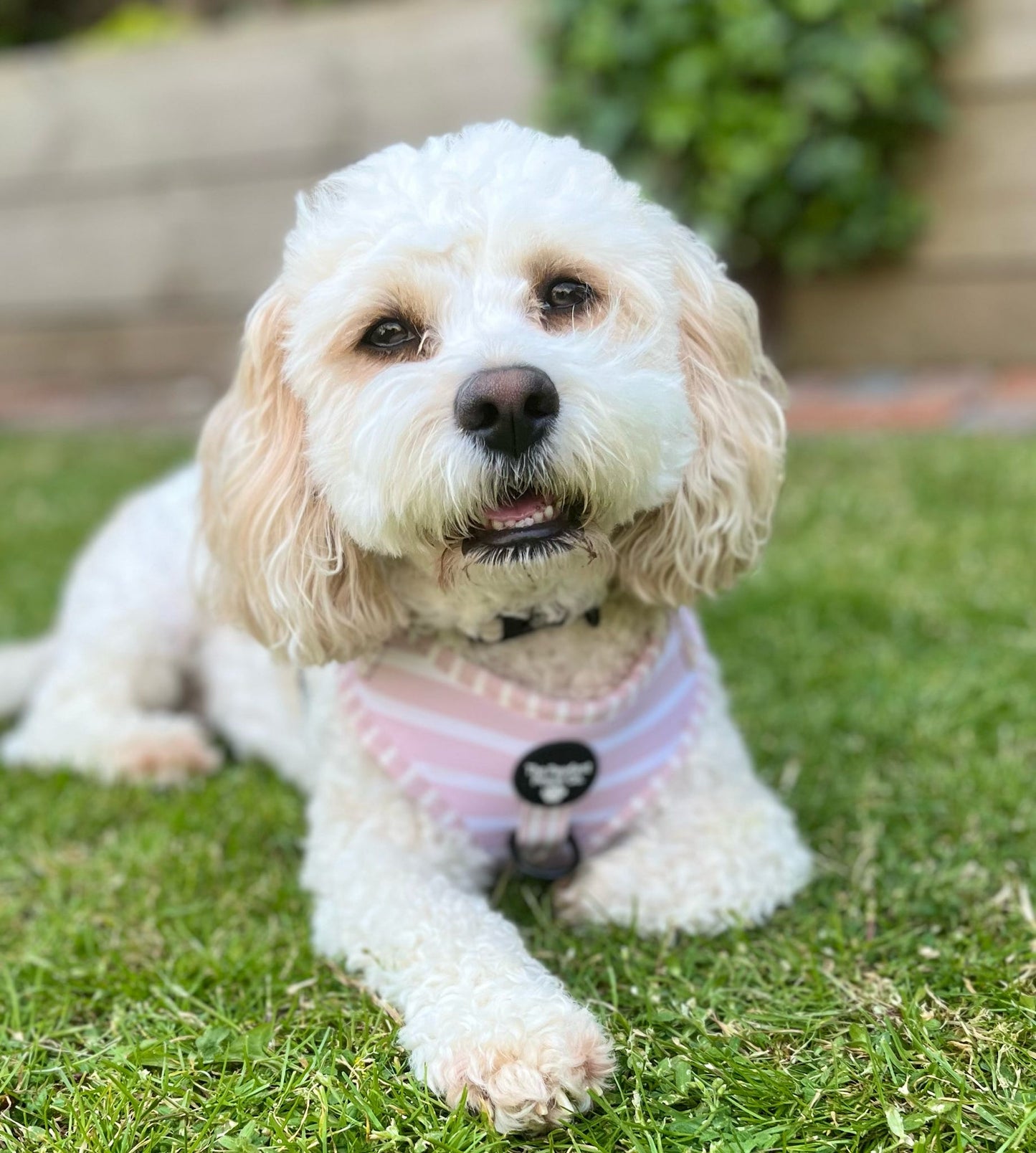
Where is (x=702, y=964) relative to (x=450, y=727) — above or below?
below

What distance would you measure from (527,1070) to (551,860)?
694mm

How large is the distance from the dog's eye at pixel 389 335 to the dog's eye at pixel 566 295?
223 mm

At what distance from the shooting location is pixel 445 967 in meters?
1.82

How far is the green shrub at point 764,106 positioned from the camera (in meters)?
5.64

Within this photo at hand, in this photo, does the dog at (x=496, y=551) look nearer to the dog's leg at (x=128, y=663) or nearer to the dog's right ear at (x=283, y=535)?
the dog's right ear at (x=283, y=535)

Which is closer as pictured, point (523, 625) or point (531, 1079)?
point (531, 1079)

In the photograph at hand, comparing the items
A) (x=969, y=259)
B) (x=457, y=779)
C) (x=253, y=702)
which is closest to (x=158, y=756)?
(x=253, y=702)

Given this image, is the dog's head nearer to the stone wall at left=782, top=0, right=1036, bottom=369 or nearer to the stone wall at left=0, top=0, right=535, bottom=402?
the stone wall at left=782, top=0, right=1036, bottom=369

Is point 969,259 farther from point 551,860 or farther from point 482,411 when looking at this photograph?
point 482,411

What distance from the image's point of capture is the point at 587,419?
5.86 feet

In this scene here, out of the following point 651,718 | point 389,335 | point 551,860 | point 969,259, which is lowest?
point 969,259

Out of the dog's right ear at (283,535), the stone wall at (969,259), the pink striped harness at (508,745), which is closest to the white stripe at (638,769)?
the pink striped harness at (508,745)

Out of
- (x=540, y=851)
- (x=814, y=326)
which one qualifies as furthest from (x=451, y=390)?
(x=814, y=326)

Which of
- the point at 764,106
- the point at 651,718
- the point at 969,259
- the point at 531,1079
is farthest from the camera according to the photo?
the point at 969,259
